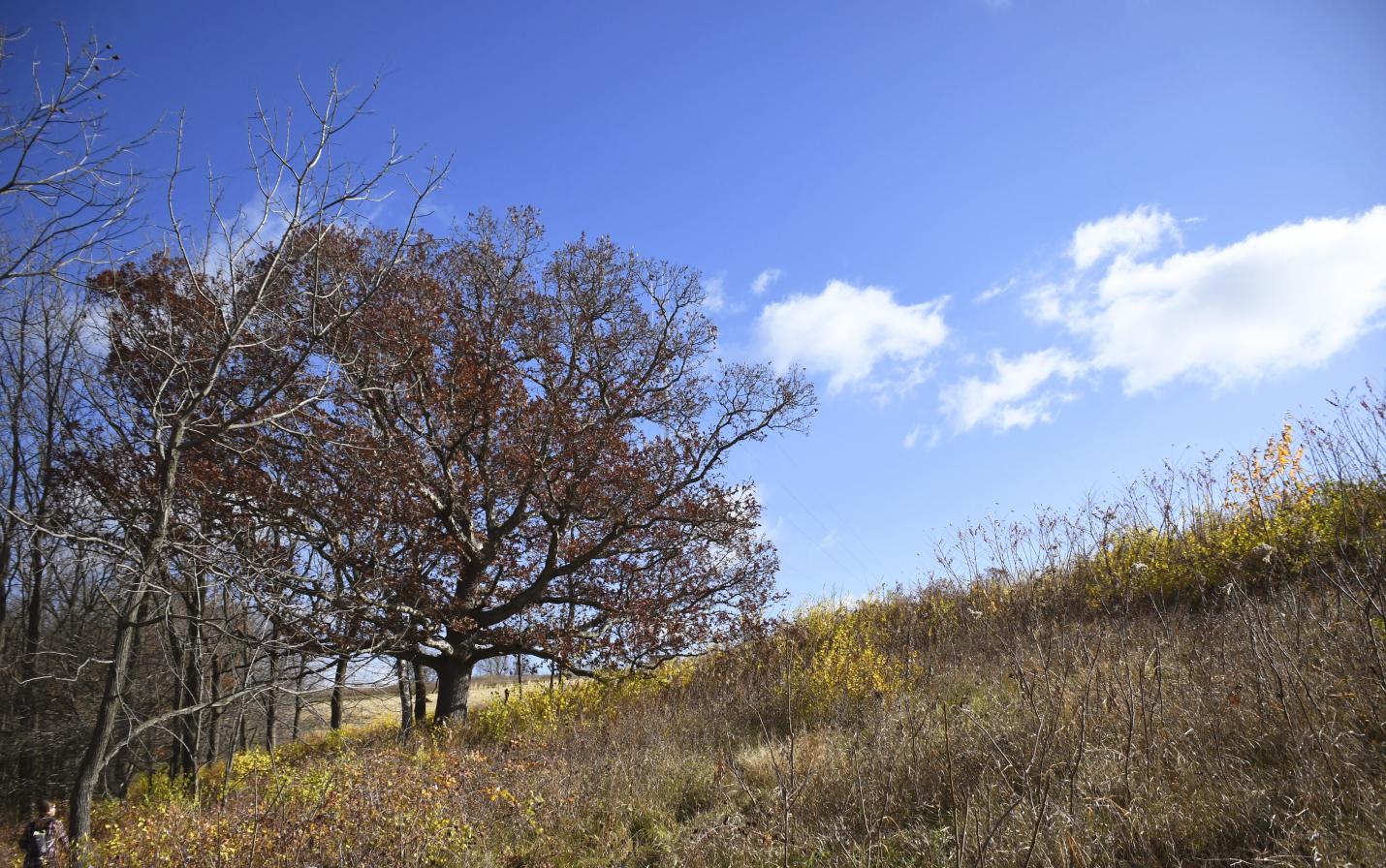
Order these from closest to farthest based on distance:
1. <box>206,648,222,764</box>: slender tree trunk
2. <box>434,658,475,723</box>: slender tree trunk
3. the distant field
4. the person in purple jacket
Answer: the person in purple jacket < the distant field < <box>434,658,475,723</box>: slender tree trunk < <box>206,648,222,764</box>: slender tree trunk

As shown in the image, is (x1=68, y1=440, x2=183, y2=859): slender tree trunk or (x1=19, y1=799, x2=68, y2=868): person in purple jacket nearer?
(x1=68, y1=440, x2=183, y2=859): slender tree trunk

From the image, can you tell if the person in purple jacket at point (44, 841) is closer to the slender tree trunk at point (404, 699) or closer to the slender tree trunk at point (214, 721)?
the slender tree trunk at point (404, 699)

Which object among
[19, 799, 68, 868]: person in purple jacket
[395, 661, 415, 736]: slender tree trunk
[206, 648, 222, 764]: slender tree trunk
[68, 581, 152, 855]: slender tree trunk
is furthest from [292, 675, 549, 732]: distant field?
[19, 799, 68, 868]: person in purple jacket

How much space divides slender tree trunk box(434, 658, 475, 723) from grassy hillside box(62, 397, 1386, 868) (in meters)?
1.14

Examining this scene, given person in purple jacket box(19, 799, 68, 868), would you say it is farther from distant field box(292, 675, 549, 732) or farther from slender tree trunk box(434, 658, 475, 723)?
slender tree trunk box(434, 658, 475, 723)

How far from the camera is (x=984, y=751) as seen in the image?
467 cm

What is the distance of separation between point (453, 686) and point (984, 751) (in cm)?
1086

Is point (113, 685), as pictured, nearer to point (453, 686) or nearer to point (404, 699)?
point (404, 699)

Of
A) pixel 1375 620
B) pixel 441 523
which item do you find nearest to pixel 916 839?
pixel 1375 620

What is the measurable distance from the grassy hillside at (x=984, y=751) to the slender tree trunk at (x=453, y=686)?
3.73 ft

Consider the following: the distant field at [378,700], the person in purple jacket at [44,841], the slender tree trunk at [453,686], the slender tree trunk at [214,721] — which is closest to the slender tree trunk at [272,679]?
the distant field at [378,700]

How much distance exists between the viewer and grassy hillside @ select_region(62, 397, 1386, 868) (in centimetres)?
321

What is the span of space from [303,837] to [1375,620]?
7.94m

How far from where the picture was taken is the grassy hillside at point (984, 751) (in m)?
3.21
